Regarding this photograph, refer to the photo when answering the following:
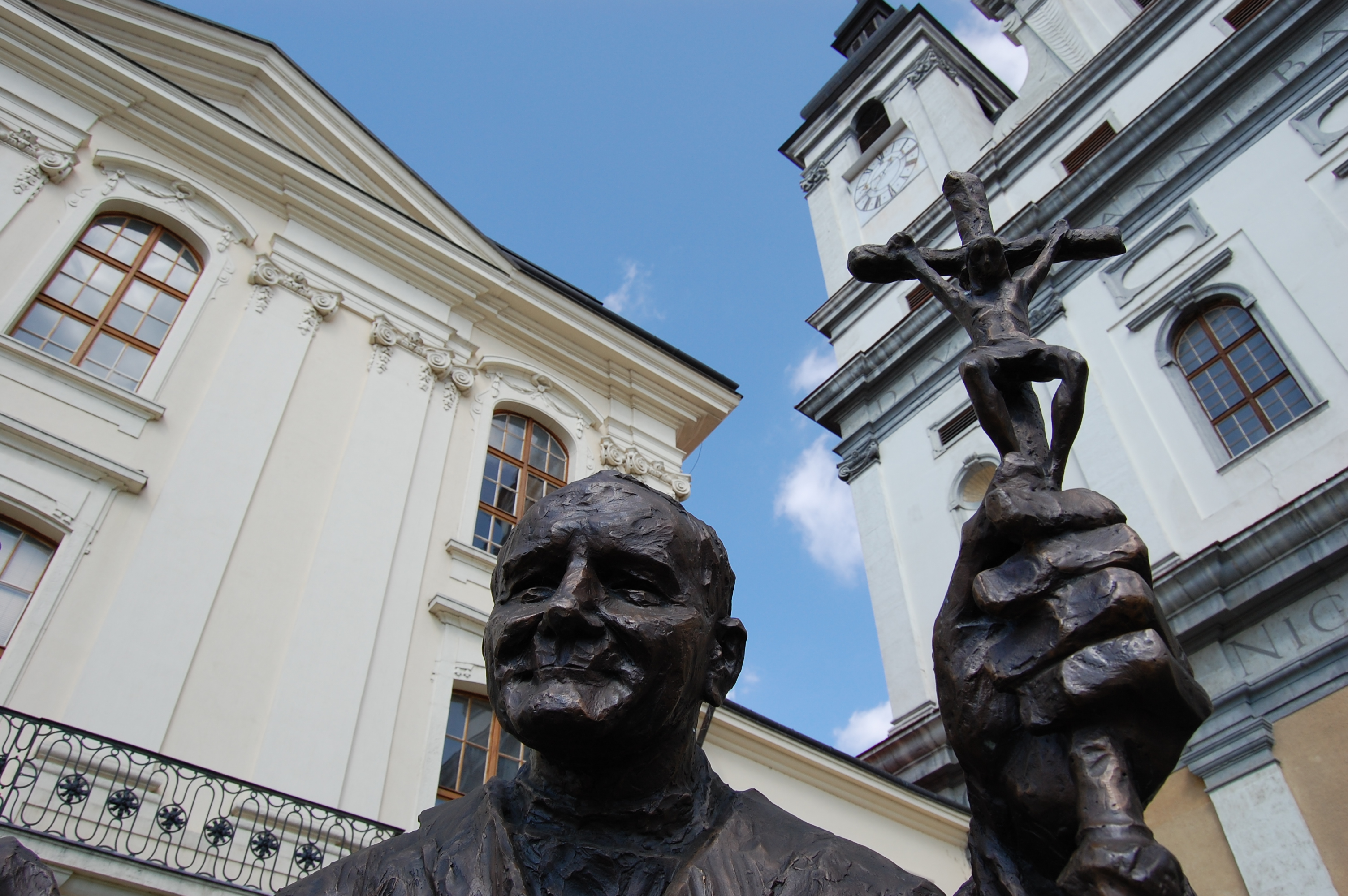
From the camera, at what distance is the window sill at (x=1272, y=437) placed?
509 inches

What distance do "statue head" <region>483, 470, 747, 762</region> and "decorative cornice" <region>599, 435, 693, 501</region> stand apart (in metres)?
11.4

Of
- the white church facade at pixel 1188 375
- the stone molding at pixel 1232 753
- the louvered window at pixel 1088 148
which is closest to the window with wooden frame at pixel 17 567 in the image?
the white church facade at pixel 1188 375

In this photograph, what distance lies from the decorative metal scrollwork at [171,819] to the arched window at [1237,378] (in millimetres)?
14367

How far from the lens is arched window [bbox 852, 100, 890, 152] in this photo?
94.2 ft

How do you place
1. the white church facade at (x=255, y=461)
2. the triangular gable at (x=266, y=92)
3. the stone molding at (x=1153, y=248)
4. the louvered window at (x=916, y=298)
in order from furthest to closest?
the louvered window at (x=916, y=298), the stone molding at (x=1153, y=248), the triangular gable at (x=266, y=92), the white church facade at (x=255, y=461)

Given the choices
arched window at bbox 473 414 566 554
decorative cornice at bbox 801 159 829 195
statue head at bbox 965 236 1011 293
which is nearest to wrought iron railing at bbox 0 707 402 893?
arched window at bbox 473 414 566 554

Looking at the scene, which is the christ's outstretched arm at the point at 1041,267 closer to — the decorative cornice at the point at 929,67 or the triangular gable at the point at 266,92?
the triangular gable at the point at 266,92

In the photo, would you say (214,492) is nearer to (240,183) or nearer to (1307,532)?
(240,183)

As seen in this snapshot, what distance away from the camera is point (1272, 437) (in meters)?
13.5

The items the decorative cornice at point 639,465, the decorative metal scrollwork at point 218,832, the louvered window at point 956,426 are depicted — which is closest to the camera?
the decorative metal scrollwork at point 218,832

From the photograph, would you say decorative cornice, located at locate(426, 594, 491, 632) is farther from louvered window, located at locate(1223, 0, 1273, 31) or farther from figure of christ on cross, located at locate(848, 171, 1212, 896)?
louvered window, located at locate(1223, 0, 1273, 31)

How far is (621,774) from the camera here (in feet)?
5.71

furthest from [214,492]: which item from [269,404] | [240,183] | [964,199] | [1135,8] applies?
[1135,8]

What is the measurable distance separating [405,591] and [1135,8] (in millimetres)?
21832
